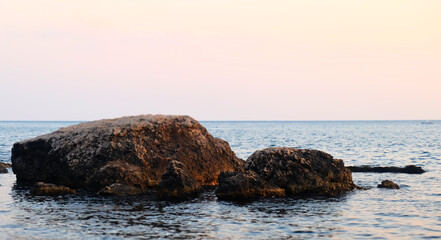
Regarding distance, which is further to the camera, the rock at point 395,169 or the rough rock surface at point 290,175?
the rock at point 395,169

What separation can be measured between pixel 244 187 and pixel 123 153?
21.6ft

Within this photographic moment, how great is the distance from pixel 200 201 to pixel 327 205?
4986mm

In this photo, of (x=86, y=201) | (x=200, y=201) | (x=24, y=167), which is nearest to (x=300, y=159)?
(x=200, y=201)

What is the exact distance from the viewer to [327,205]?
19031 millimetres

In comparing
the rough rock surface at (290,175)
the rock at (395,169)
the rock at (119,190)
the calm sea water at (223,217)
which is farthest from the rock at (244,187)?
the rock at (395,169)

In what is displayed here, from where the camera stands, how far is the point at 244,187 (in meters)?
20.7

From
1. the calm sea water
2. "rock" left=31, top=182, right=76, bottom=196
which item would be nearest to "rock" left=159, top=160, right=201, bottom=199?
the calm sea water

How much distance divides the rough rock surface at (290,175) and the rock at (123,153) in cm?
334

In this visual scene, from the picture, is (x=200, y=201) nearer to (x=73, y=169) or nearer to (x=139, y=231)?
(x=139, y=231)

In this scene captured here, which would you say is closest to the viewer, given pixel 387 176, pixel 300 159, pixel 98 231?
pixel 98 231

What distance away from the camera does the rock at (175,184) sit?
67.9ft

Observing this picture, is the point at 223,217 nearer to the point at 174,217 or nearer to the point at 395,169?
the point at 174,217

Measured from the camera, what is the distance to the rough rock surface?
2116 centimetres

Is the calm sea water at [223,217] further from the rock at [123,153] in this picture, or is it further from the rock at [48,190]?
the rock at [123,153]
